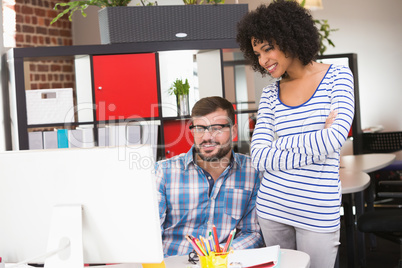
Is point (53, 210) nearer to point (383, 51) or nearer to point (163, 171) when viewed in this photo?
point (163, 171)

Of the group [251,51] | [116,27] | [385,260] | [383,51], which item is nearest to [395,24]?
[383,51]

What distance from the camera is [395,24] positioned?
619 centimetres

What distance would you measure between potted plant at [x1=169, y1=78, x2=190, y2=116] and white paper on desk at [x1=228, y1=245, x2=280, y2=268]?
1.87 meters

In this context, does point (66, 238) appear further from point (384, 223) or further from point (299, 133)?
point (384, 223)

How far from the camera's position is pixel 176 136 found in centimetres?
353

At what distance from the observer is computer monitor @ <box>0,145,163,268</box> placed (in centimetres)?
137

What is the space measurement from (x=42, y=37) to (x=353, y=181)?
3453 millimetres

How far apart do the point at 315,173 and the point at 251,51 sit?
621 mm

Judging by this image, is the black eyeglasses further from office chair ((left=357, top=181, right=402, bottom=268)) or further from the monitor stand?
office chair ((left=357, top=181, right=402, bottom=268))

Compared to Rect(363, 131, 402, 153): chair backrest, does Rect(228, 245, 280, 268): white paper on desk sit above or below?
below

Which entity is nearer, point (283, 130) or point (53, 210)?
point (53, 210)

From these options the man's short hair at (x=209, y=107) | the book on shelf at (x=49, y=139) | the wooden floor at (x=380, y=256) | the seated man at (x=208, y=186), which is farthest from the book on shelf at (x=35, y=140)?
the wooden floor at (x=380, y=256)

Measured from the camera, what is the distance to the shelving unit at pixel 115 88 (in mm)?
3385

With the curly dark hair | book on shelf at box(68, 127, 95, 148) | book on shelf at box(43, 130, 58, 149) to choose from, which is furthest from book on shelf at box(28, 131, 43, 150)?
the curly dark hair
